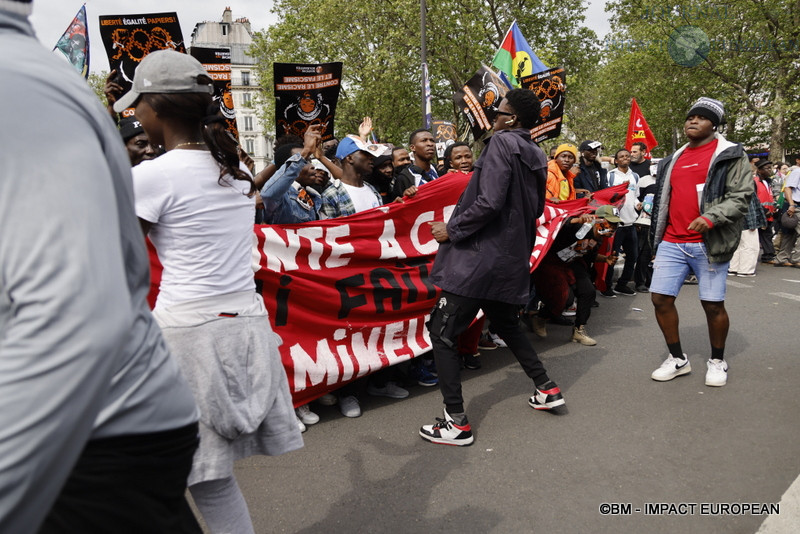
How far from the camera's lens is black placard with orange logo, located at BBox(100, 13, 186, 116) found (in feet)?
17.0

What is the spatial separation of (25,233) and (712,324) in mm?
4732

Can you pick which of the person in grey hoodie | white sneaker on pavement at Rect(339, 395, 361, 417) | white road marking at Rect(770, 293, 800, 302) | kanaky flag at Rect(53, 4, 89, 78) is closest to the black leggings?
the person in grey hoodie

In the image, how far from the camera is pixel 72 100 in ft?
2.88

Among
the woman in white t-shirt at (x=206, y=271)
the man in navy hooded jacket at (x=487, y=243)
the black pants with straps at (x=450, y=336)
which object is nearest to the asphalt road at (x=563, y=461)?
the black pants with straps at (x=450, y=336)

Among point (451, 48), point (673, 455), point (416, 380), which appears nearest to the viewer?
point (673, 455)

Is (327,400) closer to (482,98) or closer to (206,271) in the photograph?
(206,271)

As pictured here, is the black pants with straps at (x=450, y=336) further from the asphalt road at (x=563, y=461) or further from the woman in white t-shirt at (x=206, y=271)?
the woman in white t-shirt at (x=206, y=271)

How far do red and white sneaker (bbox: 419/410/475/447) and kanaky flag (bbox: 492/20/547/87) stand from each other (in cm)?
586

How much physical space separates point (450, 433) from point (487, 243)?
1.14 m

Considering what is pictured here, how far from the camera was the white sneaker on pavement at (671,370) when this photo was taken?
4660 mm

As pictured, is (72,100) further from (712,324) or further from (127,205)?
(712,324)

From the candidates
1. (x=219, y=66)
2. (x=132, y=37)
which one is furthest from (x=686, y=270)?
(x=132, y=37)

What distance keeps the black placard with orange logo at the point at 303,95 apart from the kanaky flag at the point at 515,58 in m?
3.50

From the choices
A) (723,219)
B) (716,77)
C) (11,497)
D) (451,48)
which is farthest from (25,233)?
(716,77)
